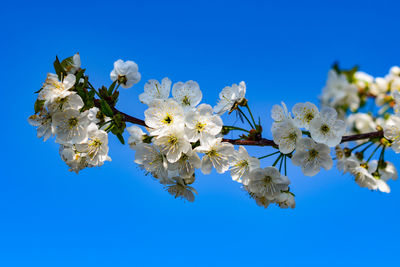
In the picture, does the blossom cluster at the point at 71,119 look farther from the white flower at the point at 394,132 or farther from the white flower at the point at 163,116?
the white flower at the point at 394,132

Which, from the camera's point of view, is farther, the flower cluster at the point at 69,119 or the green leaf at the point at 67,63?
the green leaf at the point at 67,63

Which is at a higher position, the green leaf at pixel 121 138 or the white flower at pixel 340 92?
the white flower at pixel 340 92

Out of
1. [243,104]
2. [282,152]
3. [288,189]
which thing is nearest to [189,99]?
[243,104]

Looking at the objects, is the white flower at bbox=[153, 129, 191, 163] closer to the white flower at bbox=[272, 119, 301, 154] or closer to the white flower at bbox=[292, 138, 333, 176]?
the white flower at bbox=[272, 119, 301, 154]

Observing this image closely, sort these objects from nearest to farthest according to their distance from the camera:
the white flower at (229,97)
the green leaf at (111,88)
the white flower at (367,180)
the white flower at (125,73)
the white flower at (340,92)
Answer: the green leaf at (111,88)
the white flower at (229,97)
the white flower at (125,73)
the white flower at (367,180)
the white flower at (340,92)

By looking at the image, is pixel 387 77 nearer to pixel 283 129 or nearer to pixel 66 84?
pixel 283 129

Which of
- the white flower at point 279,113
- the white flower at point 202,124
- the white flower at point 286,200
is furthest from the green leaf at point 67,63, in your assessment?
the white flower at point 286,200

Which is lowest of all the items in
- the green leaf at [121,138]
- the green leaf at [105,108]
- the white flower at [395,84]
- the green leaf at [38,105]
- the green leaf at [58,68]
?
the green leaf at [121,138]
